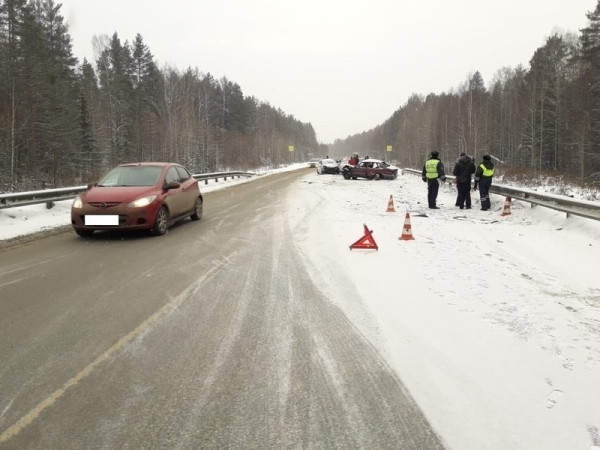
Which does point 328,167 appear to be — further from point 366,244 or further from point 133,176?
point 366,244

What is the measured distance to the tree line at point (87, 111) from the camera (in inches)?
1135

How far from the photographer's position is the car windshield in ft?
30.8

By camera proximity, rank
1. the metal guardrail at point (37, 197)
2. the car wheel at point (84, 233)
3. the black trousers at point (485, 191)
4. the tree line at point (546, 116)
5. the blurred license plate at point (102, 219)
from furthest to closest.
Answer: the tree line at point (546, 116) → the black trousers at point (485, 191) → the metal guardrail at point (37, 197) → the car wheel at point (84, 233) → the blurred license plate at point (102, 219)

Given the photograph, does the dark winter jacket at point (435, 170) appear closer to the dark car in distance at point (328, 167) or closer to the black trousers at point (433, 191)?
the black trousers at point (433, 191)

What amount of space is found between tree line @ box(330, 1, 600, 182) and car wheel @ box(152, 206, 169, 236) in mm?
24286

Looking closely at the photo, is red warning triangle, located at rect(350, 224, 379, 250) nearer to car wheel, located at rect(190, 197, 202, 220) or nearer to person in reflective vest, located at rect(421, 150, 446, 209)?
car wheel, located at rect(190, 197, 202, 220)

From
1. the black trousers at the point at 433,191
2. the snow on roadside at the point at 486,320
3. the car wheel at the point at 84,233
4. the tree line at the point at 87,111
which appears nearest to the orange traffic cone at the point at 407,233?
the snow on roadside at the point at 486,320

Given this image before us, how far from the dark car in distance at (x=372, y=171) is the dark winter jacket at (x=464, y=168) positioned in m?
18.3

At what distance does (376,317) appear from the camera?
443 centimetres

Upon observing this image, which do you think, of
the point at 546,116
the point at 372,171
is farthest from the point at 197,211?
the point at 546,116

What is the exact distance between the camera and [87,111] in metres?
39.3

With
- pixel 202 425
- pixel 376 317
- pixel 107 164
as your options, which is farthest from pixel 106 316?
pixel 107 164

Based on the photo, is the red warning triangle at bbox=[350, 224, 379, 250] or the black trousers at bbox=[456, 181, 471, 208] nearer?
the red warning triangle at bbox=[350, 224, 379, 250]

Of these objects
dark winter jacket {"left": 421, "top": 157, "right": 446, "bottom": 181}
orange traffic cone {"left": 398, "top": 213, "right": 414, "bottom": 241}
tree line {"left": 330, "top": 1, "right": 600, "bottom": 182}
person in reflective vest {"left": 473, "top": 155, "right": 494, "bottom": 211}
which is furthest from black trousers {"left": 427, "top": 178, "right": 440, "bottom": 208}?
tree line {"left": 330, "top": 1, "right": 600, "bottom": 182}
